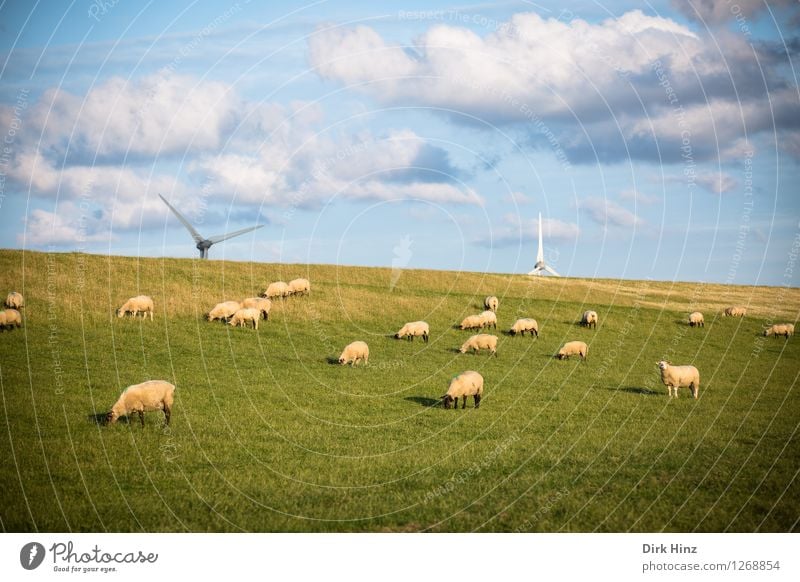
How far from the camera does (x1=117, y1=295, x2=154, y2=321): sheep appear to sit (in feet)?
153

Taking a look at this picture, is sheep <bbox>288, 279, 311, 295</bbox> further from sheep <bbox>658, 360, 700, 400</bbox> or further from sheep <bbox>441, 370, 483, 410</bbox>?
sheep <bbox>658, 360, 700, 400</bbox>

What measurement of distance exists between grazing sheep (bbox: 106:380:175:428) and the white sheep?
32.1 metres

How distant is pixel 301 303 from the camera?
5466cm

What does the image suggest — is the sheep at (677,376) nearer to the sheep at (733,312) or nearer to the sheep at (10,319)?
Result: the sheep at (10,319)

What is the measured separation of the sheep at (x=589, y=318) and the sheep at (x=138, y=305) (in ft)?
112

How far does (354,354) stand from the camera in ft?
131

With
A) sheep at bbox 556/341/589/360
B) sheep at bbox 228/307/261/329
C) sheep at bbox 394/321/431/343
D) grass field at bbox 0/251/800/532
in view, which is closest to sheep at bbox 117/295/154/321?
grass field at bbox 0/251/800/532

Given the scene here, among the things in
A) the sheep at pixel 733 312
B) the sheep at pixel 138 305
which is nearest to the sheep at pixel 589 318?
the sheep at pixel 733 312

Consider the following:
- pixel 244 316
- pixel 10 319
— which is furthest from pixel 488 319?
pixel 10 319

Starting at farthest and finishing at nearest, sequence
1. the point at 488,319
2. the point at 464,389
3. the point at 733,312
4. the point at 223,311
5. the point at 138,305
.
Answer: the point at 733,312
the point at 488,319
the point at 223,311
the point at 138,305
the point at 464,389

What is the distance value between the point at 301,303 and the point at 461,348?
1507cm

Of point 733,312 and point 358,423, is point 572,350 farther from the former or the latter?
point 733,312

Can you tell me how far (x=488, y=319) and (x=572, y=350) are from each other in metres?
9.55
